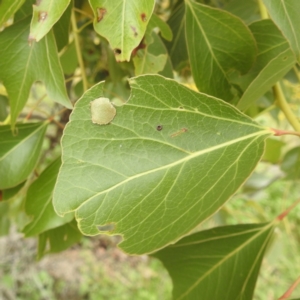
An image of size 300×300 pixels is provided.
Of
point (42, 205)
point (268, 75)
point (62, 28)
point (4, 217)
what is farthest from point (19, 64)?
point (4, 217)

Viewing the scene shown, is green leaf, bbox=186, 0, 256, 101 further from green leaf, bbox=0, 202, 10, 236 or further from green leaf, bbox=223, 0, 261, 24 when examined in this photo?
green leaf, bbox=0, 202, 10, 236

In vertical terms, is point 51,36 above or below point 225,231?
above

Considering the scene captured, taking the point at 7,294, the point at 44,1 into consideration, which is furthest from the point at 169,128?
the point at 7,294

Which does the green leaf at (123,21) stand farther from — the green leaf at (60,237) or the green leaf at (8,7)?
the green leaf at (60,237)

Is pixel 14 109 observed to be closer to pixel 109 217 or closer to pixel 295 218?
pixel 109 217

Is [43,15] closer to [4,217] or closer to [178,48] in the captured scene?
[178,48]

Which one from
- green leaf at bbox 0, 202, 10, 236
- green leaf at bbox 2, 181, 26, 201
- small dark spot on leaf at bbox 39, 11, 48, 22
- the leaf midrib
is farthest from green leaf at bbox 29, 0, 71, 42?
green leaf at bbox 0, 202, 10, 236
